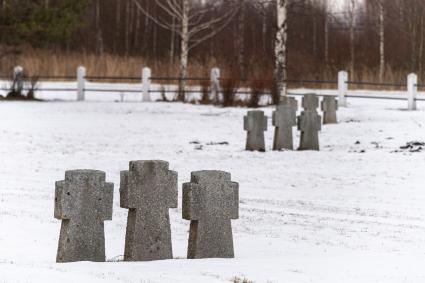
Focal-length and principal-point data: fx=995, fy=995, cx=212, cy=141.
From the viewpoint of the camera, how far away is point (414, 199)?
513 inches

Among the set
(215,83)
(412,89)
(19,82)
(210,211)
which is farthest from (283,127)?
(19,82)

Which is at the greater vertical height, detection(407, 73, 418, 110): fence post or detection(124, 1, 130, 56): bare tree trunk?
detection(124, 1, 130, 56): bare tree trunk

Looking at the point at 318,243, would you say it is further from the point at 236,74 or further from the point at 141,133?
the point at 236,74

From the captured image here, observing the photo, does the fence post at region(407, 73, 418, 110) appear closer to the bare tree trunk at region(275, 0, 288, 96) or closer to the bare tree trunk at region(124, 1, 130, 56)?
the bare tree trunk at region(275, 0, 288, 96)

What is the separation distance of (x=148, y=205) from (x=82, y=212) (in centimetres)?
57

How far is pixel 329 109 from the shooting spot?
75.9ft

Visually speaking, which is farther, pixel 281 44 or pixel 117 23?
pixel 117 23

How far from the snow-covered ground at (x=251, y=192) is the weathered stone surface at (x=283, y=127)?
63cm

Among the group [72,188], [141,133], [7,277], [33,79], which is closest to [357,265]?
[72,188]

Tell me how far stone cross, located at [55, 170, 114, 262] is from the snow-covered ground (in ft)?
1.08

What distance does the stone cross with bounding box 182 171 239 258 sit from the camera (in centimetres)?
855

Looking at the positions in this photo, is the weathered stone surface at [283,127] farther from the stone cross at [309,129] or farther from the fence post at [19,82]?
the fence post at [19,82]

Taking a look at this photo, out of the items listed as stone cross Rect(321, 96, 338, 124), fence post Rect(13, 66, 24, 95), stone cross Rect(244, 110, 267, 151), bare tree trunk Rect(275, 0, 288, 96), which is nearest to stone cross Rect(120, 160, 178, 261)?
stone cross Rect(244, 110, 267, 151)

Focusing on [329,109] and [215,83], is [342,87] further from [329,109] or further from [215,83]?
[329,109]
